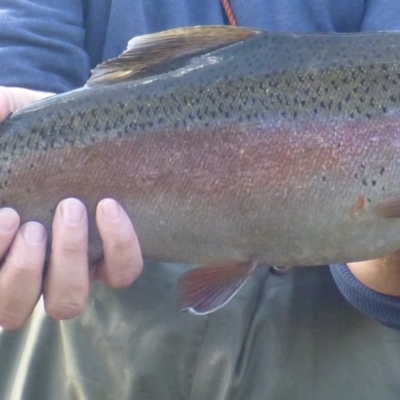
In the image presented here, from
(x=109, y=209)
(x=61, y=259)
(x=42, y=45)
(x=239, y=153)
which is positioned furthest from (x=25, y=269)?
(x=42, y=45)

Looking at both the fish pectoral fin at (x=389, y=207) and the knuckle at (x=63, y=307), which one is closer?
the fish pectoral fin at (x=389, y=207)

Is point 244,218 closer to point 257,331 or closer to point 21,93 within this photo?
point 257,331

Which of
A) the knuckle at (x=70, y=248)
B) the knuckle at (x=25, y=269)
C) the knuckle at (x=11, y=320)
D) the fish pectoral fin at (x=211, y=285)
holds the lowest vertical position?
the knuckle at (x=11, y=320)

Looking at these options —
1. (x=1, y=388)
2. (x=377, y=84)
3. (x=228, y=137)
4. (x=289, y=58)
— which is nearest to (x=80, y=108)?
(x=228, y=137)

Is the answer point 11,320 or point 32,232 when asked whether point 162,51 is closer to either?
point 32,232

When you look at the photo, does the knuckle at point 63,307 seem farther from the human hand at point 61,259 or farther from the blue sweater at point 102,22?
the blue sweater at point 102,22

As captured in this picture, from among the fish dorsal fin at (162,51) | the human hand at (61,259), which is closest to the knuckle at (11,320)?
the human hand at (61,259)

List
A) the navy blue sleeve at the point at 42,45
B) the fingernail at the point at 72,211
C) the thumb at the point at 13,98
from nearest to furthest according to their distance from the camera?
the fingernail at the point at 72,211 < the thumb at the point at 13,98 < the navy blue sleeve at the point at 42,45
